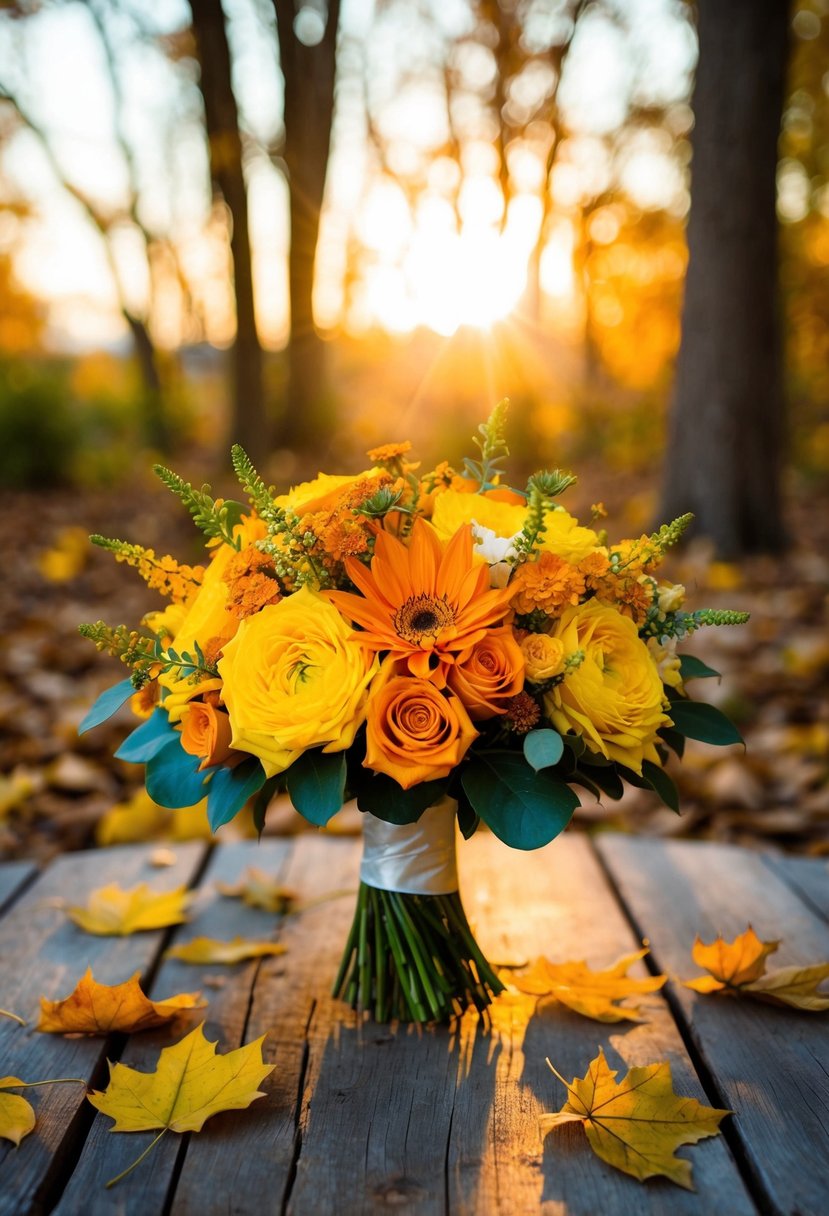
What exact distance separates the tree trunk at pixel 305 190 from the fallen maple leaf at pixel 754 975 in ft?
19.9

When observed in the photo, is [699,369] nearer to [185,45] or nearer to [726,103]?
[726,103]

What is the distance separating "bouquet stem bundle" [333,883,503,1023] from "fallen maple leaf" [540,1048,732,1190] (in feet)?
0.74

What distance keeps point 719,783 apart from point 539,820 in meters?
1.82

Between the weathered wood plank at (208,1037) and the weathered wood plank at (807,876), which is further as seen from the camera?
the weathered wood plank at (807,876)

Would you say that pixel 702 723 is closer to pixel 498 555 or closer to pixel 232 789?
pixel 498 555

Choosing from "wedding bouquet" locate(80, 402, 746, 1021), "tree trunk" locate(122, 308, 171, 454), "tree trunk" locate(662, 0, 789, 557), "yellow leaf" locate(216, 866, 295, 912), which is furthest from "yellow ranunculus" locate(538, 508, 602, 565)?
"tree trunk" locate(122, 308, 171, 454)

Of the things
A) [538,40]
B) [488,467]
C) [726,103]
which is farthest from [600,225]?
[488,467]

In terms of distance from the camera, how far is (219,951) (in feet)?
5.19

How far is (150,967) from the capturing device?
5.20ft

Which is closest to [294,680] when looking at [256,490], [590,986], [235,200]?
[256,490]

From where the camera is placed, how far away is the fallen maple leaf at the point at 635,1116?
1.09 metres

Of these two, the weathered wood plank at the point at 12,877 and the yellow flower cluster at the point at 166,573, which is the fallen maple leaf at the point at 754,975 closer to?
the yellow flower cluster at the point at 166,573

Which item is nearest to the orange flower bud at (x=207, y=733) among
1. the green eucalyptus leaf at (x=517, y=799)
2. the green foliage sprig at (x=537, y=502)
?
the green eucalyptus leaf at (x=517, y=799)

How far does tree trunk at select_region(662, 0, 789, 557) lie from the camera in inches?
178
